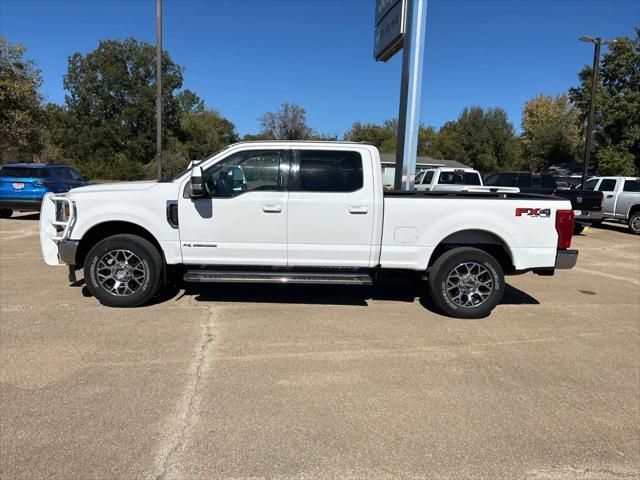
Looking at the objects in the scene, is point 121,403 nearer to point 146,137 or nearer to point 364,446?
point 364,446

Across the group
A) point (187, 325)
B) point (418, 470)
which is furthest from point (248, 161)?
point (418, 470)

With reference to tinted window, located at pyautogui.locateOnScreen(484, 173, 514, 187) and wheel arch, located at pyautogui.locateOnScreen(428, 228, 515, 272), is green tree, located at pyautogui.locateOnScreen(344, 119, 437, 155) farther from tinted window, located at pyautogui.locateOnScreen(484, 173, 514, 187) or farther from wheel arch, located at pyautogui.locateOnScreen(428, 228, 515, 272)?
wheel arch, located at pyautogui.locateOnScreen(428, 228, 515, 272)

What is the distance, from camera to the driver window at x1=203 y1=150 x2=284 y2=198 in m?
5.68

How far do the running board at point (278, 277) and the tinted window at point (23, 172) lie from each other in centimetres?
1042

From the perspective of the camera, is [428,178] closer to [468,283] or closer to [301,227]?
[468,283]

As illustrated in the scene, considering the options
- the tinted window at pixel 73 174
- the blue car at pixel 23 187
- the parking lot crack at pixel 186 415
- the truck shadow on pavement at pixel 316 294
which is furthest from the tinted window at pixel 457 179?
the parking lot crack at pixel 186 415

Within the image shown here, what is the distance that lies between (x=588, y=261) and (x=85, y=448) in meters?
10.6

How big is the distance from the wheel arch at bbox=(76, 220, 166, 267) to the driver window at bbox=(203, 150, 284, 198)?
1.08 metres

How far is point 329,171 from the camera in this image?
573cm

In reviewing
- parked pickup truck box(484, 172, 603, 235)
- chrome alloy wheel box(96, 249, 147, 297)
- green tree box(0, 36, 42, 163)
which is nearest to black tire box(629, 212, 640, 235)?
parked pickup truck box(484, 172, 603, 235)

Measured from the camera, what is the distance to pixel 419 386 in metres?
3.94

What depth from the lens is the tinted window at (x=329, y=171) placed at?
569 centimetres

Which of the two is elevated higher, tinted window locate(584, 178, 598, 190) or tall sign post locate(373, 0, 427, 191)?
tall sign post locate(373, 0, 427, 191)

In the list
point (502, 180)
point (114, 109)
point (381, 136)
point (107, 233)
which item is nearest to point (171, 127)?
point (114, 109)
